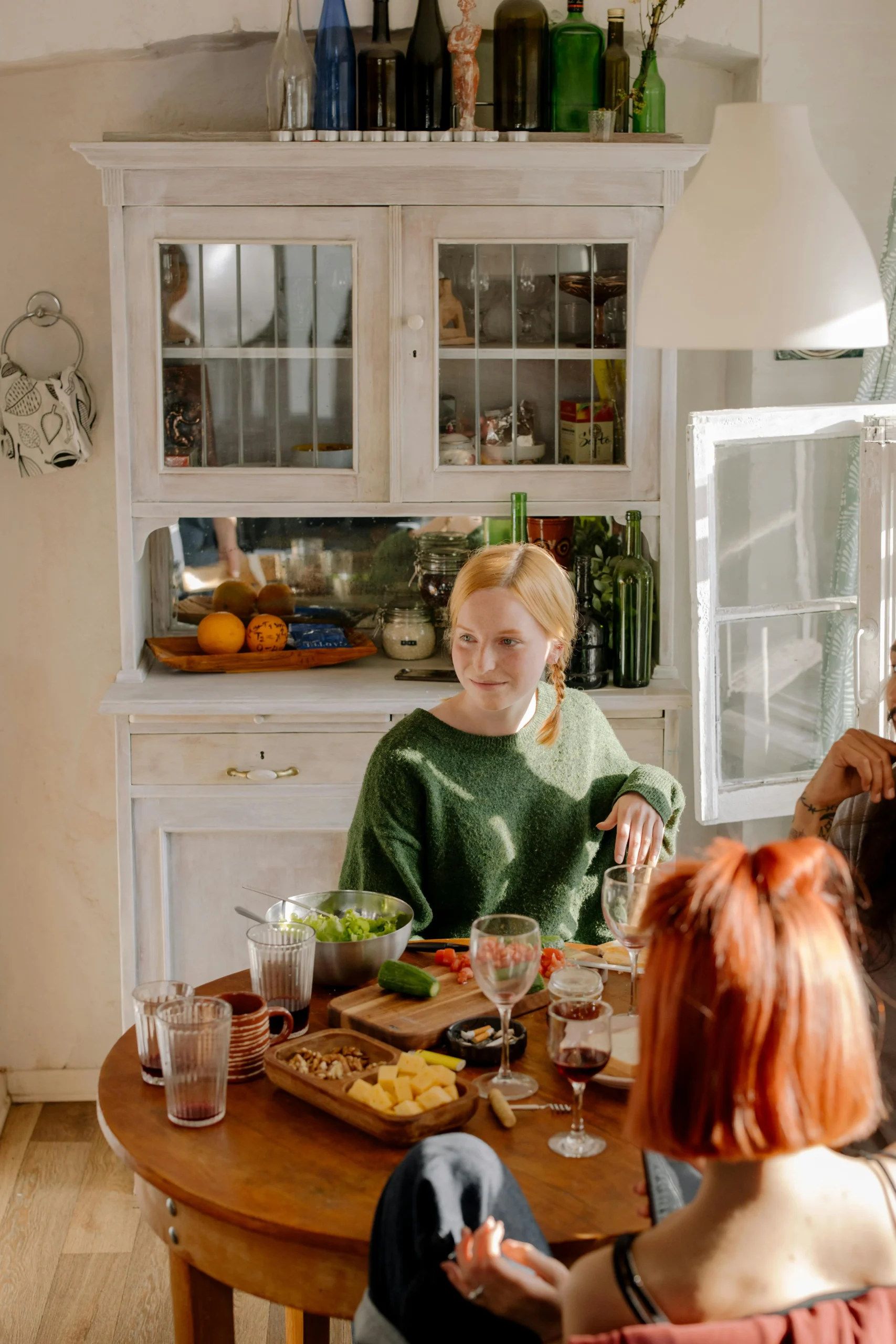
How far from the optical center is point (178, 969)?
2990 millimetres

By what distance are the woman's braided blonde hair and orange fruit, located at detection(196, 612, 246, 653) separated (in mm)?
990

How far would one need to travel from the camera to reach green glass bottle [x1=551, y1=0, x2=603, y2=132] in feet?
9.62

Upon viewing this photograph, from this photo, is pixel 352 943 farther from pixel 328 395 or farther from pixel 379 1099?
pixel 328 395

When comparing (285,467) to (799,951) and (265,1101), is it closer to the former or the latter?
(265,1101)

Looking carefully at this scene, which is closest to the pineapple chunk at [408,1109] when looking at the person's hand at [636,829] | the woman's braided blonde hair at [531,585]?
the person's hand at [636,829]

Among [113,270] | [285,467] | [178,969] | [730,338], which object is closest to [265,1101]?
[730,338]

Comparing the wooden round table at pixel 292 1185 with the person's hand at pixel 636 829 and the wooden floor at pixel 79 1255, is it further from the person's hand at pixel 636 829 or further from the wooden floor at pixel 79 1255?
the wooden floor at pixel 79 1255

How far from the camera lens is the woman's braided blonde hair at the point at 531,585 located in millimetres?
2197

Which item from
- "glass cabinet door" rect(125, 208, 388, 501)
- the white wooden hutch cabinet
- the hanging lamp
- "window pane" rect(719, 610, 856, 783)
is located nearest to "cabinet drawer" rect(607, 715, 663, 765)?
the white wooden hutch cabinet

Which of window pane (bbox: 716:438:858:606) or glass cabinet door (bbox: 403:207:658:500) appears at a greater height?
glass cabinet door (bbox: 403:207:658:500)

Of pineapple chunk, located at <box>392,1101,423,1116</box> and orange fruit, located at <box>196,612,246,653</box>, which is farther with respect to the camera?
orange fruit, located at <box>196,612,246,653</box>

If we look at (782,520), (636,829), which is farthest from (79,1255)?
(782,520)

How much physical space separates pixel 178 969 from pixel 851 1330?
2.21 m

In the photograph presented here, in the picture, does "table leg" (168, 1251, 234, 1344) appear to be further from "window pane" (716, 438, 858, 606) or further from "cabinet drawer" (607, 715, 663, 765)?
"window pane" (716, 438, 858, 606)
